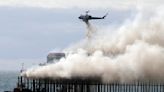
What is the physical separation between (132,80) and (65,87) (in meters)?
7.46

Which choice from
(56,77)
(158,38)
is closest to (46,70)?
(56,77)

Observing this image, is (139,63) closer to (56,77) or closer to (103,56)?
(103,56)

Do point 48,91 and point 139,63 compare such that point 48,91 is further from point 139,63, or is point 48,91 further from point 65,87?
point 139,63

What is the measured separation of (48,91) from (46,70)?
6.88 metres

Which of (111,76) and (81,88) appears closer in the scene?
(81,88)

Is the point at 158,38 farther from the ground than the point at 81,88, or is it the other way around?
the point at 158,38

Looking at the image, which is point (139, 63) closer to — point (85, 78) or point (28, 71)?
point (85, 78)

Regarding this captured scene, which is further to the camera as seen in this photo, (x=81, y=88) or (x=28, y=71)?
(x=28, y=71)

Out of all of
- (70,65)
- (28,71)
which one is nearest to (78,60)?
(70,65)

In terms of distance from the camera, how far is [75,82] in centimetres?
7125

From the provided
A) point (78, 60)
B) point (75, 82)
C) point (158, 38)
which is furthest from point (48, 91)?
point (158, 38)

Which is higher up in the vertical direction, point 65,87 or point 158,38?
point 158,38

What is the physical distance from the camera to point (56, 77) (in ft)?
249

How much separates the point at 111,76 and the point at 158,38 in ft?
22.4
